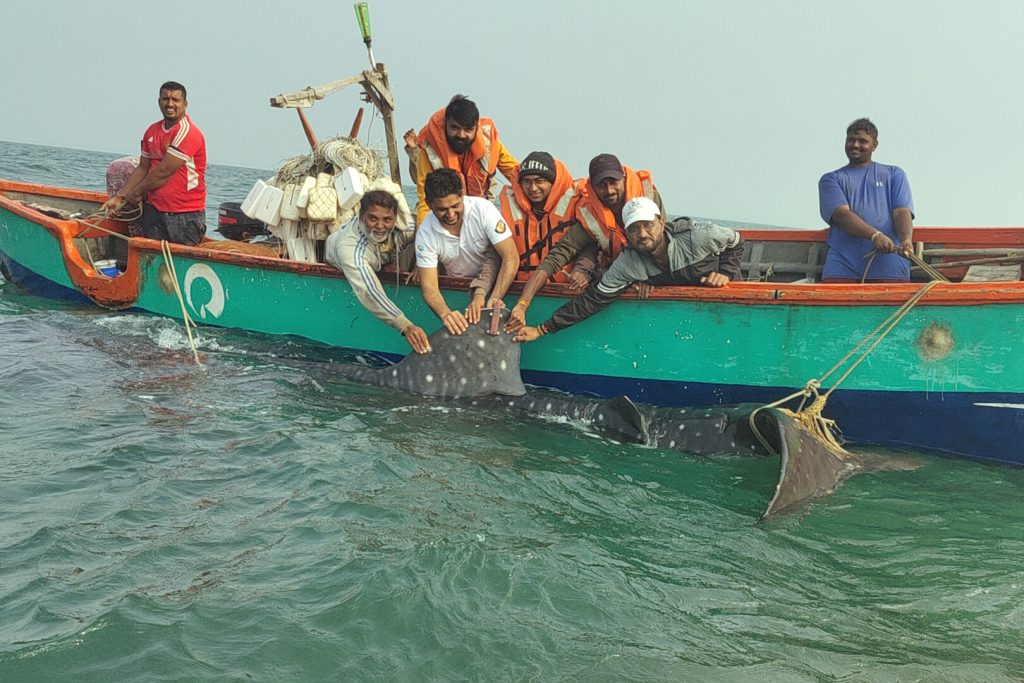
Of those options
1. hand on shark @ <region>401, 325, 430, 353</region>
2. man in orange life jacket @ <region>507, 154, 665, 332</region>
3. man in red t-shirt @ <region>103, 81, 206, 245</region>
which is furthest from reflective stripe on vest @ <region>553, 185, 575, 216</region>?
man in red t-shirt @ <region>103, 81, 206, 245</region>

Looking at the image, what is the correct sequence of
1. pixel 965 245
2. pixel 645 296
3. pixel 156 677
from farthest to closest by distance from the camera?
pixel 965 245 < pixel 645 296 < pixel 156 677

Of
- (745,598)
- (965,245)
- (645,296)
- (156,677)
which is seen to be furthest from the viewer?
(965,245)

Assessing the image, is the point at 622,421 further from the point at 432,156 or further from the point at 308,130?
the point at 308,130

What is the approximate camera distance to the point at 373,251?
22.1 ft

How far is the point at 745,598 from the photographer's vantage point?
147 inches

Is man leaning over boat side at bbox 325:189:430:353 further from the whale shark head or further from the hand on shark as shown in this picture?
the whale shark head

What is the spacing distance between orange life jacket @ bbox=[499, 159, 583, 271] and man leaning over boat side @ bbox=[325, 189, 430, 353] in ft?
2.82

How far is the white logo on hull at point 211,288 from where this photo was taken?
799 cm

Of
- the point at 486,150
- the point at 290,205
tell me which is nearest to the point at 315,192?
the point at 290,205

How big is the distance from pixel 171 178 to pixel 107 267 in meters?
1.48

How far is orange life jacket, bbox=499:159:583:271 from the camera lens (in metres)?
6.62

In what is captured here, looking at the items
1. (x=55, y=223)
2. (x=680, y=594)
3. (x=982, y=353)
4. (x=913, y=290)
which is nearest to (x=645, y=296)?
(x=913, y=290)

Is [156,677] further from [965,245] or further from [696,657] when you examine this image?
[965,245]

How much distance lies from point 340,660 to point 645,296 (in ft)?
11.4
